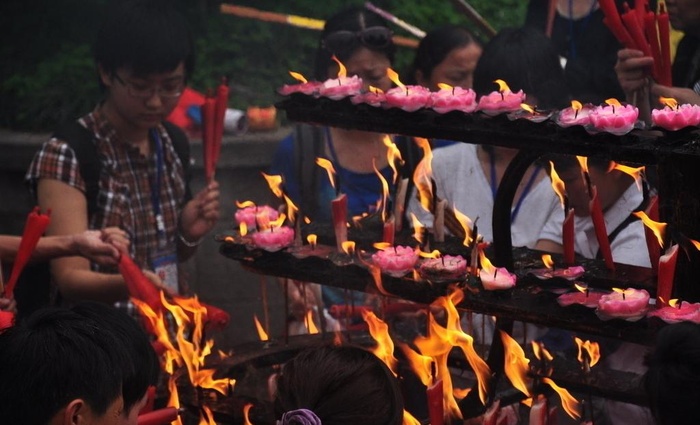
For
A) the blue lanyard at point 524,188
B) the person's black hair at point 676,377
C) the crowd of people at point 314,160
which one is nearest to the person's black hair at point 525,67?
the crowd of people at point 314,160

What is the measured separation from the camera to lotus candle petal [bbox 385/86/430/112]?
3.94 metres

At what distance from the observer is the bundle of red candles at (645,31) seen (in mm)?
4289

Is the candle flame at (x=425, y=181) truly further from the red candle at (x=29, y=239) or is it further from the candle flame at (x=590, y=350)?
the red candle at (x=29, y=239)

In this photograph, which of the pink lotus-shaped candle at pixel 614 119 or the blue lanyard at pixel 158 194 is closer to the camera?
the pink lotus-shaped candle at pixel 614 119

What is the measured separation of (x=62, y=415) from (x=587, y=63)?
3.77 m

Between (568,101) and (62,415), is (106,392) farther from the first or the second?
(568,101)

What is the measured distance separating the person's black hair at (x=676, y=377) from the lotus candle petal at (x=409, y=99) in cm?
141

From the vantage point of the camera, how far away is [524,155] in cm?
390

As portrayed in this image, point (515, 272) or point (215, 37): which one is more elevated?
point (215, 37)

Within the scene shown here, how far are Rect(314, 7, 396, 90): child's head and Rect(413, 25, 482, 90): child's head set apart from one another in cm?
26

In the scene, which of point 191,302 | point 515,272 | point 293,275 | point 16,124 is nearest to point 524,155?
point 515,272

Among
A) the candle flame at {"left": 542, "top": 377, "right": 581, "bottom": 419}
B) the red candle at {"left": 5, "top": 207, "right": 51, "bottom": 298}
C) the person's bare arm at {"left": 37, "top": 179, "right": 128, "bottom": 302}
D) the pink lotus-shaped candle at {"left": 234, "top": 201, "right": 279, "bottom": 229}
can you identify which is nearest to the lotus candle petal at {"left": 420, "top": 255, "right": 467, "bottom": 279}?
the candle flame at {"left": 542, "top": 377, "right": 581, "bottom": 419}

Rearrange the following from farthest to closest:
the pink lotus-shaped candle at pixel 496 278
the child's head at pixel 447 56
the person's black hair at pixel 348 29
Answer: the child's head at pixel 447 56 → the person's black hair at pixel 348 29 → the pink lotus-shaped candle at pixel 496 278

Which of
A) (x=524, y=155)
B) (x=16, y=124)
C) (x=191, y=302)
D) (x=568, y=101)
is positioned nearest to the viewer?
(x=524, y=155)
